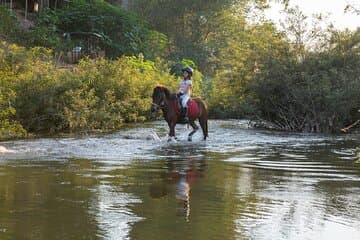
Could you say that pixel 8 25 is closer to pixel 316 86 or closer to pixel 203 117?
pixel 203 117

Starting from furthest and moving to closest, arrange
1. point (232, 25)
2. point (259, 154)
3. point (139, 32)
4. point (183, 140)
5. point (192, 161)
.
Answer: point (232, 25)
point (139, 32)
point (183, 140)
point (259, 154)
point (192, 161)

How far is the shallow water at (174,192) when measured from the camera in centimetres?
747

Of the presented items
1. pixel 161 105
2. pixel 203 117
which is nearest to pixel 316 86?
pixel 203 117

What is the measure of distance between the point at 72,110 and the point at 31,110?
1.35 metres

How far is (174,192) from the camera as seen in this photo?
1000 centimetres

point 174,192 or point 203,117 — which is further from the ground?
point 203,117

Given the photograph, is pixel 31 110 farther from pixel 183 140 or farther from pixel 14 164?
pixel 14 164

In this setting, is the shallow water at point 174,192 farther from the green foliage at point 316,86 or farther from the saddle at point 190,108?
the green foliage at point 316,86

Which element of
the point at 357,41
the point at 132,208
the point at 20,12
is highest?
the point at 20,12

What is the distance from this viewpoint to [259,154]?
16.4 meters

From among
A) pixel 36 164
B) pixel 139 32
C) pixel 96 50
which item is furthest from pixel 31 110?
pixel 139 32

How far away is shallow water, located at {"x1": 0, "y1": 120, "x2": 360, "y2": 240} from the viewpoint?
7473 mm

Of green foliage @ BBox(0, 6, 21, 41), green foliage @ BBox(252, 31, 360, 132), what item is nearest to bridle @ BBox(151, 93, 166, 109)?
green foliage @ BBox(252, 31, 360, 132)

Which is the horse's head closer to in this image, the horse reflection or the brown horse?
the brown horse
